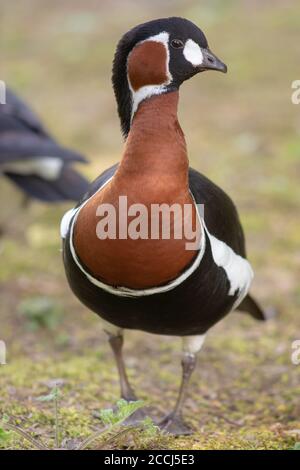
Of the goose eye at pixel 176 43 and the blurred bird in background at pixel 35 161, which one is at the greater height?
the goose eye at pixel 176 43

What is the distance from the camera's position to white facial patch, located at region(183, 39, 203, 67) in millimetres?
3695

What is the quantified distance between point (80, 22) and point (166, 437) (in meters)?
12.4

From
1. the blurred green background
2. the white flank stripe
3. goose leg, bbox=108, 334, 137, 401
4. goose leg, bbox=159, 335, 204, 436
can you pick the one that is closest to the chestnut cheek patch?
the white flank stripe

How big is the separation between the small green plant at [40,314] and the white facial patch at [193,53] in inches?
115

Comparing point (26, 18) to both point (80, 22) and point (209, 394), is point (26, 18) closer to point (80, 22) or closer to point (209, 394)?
point (80, 22)

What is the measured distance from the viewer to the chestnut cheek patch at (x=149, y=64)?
3672 mm

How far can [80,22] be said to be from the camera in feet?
50.0

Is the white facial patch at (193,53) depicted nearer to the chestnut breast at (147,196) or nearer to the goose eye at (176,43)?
the goose eye at (176,43)

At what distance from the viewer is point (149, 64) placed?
3.69 meters

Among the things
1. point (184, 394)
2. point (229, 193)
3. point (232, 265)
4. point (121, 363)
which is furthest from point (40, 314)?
point (229, 193)

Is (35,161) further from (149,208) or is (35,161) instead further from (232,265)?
(149,208)

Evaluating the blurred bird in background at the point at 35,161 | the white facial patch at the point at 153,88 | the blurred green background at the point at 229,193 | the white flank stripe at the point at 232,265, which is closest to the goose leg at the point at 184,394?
the blurred green background at the point at 229,193

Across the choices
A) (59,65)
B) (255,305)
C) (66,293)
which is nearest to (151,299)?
(255,305)

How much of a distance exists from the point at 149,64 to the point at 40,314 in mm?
2892
